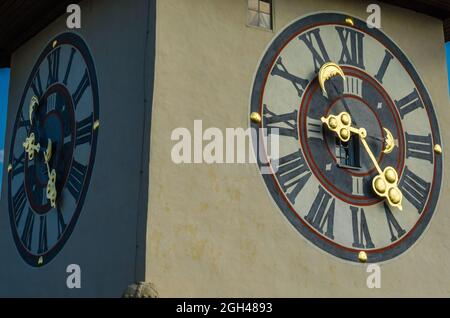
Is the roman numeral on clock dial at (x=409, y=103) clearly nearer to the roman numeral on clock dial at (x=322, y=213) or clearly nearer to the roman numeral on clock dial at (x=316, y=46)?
the roman numeral on clock dial at (x=316, y=46)

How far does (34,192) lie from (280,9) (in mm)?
3644

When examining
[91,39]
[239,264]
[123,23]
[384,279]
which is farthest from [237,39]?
[384,279]

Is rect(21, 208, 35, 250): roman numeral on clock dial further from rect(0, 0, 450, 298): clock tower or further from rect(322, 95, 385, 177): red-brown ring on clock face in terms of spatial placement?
rect(322, 95, 385, 177): red-brown ring on clock face

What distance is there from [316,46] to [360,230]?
2.06 meters

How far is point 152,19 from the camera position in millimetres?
7703

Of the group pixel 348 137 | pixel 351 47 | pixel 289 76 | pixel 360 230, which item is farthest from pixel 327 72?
pixel 360 230

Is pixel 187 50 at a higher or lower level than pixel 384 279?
higher

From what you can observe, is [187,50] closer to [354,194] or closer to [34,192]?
[354,194]

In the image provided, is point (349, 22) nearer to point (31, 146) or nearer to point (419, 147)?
point (419, 147)

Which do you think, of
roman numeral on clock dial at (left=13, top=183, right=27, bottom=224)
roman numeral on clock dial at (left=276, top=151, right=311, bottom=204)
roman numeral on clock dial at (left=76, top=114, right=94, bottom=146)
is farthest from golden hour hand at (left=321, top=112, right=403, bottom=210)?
roman numeral on clock dial at (left=13, top=183, right=27, bottom=224)

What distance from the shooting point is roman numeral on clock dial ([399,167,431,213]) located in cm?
877

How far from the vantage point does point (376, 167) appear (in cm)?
857

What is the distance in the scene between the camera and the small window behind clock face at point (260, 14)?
27.3ft

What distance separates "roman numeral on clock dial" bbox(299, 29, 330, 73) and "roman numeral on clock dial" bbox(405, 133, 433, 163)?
1.34m
